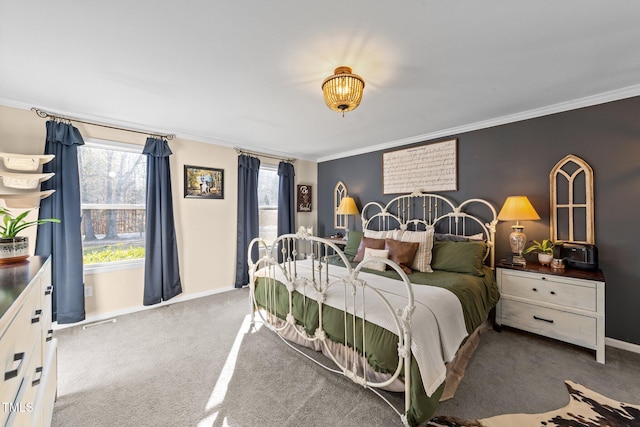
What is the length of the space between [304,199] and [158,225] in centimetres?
257

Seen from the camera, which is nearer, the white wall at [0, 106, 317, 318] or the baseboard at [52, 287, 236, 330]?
the white wall at [0, 106, 317, 318]

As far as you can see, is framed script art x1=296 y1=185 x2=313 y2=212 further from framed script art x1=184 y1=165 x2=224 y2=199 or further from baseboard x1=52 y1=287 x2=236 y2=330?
baseboard x1=52 y1=287 x2=236 y2=330

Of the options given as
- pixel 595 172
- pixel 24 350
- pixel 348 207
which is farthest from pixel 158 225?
pixel 595 172

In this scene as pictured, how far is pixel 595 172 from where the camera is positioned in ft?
8.18

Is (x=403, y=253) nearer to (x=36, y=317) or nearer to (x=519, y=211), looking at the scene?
(x=519, y=211)

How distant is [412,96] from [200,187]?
10.1 feet

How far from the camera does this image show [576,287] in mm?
2260

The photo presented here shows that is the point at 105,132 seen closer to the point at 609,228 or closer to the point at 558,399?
the point at 558,399

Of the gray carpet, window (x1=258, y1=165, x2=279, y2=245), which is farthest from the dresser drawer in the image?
window (x1=258, y1=165, x2=279, y2=245)

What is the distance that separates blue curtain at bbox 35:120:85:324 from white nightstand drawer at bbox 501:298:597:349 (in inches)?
182

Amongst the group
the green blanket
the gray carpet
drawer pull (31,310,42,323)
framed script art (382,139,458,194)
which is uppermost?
framed script art (382,139,458,194)

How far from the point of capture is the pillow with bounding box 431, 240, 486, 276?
2.64 meters

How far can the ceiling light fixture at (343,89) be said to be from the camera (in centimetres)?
179

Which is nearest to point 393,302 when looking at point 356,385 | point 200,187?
point 356,385
